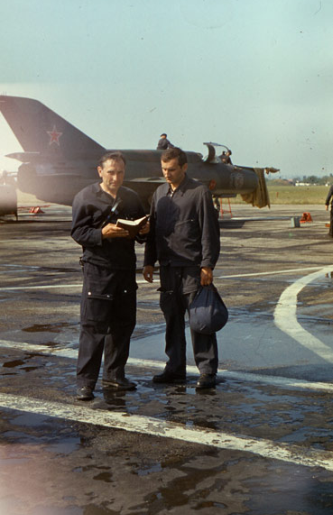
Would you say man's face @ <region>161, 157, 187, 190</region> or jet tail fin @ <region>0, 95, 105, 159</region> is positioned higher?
jet tail fin @ <region>0, 95, 105, 159</region>

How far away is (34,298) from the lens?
39.9 feet

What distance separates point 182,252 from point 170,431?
1.97m

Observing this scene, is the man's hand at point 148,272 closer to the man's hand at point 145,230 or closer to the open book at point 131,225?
the man's hand at point 145,230

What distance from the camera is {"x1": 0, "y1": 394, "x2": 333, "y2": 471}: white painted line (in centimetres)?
480

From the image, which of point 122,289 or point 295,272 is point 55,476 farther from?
point 295,272

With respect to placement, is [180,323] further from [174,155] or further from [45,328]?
[45,328]

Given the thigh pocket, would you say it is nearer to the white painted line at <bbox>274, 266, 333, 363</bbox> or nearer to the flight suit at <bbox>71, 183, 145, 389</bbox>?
the flight suit at <bbox>71, 183, 145, 389</bbox>

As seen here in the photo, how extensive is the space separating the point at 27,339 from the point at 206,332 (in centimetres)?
285

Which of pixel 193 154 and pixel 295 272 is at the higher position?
pixel 193 154

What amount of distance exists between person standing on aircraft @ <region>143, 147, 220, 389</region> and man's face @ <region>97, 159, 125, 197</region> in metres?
0.47

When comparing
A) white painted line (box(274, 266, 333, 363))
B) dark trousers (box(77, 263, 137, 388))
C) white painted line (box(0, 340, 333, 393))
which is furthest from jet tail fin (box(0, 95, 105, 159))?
dark trousers (box(77, 263, 137, 388))

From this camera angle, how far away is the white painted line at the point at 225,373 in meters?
6.68

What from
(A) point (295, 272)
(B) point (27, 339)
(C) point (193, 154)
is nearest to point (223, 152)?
(C) point (193, 154)

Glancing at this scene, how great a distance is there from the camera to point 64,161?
34.1 m
